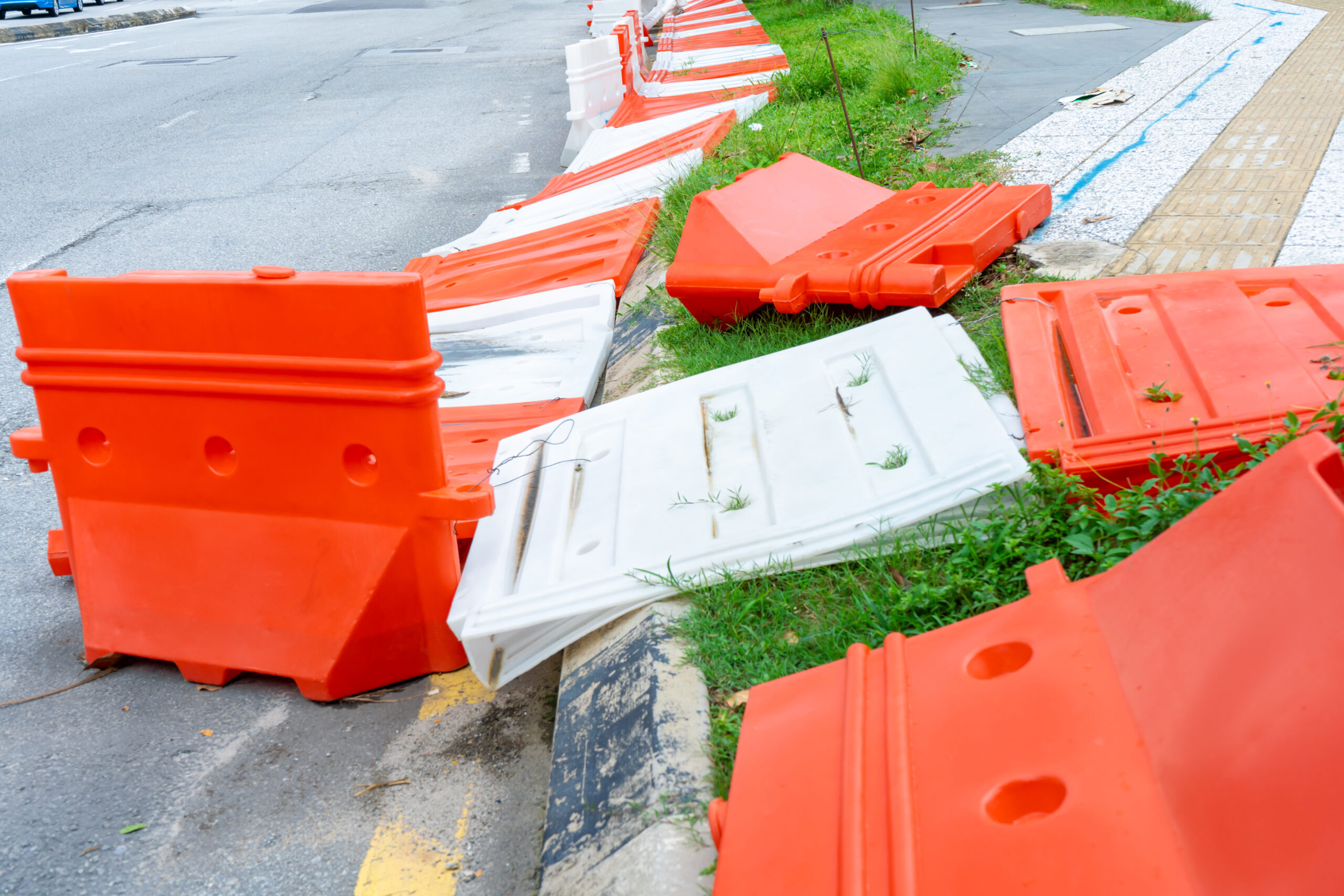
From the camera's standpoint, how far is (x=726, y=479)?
2904mm

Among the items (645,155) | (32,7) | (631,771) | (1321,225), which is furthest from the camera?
(32,7)

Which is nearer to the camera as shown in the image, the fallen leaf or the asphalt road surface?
the asphalt road surface

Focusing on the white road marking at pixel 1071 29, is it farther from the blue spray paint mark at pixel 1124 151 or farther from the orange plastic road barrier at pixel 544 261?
the orange plastic road barrier at pixel 544 261

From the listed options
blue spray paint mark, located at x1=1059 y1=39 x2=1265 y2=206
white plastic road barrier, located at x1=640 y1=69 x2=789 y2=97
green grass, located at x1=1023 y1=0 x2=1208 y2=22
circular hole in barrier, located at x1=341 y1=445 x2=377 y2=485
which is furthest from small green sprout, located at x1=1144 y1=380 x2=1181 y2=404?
green grass, located at x1=1023 y1=0 x2=1208 y2=22

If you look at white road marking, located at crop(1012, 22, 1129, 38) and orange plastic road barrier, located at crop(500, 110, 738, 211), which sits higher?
white road marking, located at crop(1012, 22, 1129, 38)

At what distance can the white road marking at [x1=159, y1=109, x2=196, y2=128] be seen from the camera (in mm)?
11020

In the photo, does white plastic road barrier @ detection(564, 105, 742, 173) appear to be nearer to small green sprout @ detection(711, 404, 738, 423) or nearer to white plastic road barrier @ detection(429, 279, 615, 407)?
white plastic road barrier @ detection(429, 279, 615, 407)

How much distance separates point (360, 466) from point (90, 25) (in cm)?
2616

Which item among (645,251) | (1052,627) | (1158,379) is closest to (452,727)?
(1052,627)

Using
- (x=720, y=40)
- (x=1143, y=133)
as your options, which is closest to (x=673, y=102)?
(x=720, y=40)

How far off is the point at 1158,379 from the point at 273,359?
7.05ft

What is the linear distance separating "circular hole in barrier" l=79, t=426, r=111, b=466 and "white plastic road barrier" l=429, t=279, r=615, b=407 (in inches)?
51.7

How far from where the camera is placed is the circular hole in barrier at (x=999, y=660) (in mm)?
1670

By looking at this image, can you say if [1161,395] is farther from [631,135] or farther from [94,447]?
[631,135]
